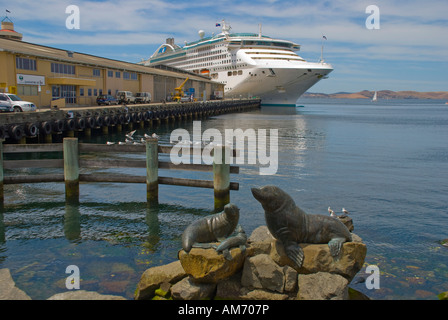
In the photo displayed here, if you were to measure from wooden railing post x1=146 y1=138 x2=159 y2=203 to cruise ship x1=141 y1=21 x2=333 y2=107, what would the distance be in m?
62.9

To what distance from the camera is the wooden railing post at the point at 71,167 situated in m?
10.6

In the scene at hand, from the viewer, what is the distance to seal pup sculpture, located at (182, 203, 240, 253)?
6.27 m

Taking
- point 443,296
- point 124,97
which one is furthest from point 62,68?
point 443,296

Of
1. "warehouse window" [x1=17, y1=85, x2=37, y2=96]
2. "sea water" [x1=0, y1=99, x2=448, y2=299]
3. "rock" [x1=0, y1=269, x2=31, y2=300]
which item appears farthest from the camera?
"warehouse window" [x1=17, y1=85, x2=37, y2=96]

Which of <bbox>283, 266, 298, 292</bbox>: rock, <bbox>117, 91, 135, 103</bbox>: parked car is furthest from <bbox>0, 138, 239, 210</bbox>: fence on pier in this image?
<bbox>117, 91, 135, 103</bbox>: parked car

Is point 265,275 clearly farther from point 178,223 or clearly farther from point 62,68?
point 62,68

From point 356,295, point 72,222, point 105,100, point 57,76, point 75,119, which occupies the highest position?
point 57,76

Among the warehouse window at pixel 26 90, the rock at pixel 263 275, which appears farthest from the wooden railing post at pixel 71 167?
the warehouse window at pixel 26 90

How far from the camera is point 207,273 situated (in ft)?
18.8

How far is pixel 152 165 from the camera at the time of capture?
10.7m

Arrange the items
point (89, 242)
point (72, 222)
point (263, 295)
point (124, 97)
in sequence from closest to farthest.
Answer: point (263, 295)
point (89, 242)
point (72, 222)
point (124, 97)

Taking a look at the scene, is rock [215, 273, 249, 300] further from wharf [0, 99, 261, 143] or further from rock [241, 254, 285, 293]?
wharf [0, 99, 261, 143]

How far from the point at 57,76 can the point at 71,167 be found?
2907cm

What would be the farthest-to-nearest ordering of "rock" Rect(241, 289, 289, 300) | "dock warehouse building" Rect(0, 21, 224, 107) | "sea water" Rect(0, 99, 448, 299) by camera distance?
"dock warehouse building" Rect(0, 21, 224, 107)
"sea water" Rect(0, 99, 448, 299)
"rock" Rect(241, 289, 289, 300)
